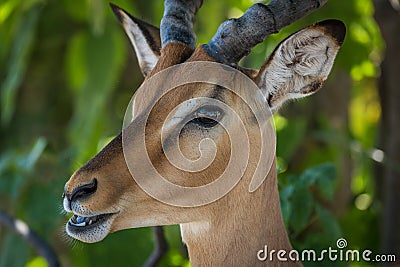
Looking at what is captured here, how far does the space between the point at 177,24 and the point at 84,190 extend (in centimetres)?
68

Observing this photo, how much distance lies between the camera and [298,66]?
2527mm

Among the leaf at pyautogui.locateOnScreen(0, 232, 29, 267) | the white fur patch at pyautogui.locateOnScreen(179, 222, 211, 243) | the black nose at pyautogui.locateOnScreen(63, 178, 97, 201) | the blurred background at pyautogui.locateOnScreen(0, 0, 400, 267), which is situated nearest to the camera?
the black nose at pyautogui.locateOnScreen(63, 178, 97, 201)

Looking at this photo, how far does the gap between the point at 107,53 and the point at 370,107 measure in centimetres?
306

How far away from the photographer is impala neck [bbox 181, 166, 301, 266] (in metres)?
2.55

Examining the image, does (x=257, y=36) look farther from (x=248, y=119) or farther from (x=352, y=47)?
(x=352, y=47)

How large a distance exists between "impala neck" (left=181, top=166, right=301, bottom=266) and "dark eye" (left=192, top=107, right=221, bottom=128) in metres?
0.23

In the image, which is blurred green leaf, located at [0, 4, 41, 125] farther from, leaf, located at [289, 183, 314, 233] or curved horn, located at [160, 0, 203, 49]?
curved horn, located at [160, 0, 203, 49]

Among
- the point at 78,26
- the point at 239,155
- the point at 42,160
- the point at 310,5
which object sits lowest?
the point at 78,26

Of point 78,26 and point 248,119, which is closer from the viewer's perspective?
point 248,119

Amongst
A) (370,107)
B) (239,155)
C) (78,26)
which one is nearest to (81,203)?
(239,155)

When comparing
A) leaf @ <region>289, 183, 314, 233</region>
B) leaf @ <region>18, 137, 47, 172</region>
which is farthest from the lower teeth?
leaf @ <region>18, 137, 47, 172</region>

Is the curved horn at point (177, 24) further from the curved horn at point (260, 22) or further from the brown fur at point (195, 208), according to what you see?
the curved horn at point (260, 22)

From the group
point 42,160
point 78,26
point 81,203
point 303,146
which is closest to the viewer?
point 81,203

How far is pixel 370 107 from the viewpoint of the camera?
792 centimetres
